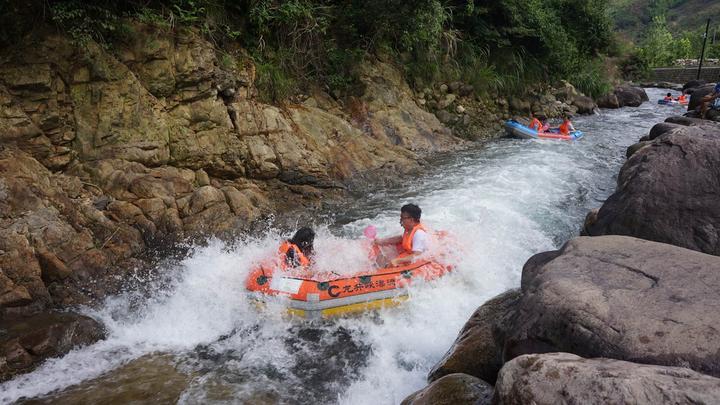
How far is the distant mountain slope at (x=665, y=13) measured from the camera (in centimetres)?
6556

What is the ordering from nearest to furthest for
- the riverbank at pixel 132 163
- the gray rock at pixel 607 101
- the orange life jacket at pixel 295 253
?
the riverbank at pixel 132 163
the orange life jacket at pixel 295 253
the gray rock at pixel 607 101

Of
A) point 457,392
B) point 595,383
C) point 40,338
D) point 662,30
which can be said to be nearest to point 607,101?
point 457,392

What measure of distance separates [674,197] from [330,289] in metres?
4.14

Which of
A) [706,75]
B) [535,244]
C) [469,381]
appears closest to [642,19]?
[706,75]

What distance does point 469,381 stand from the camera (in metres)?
3.27

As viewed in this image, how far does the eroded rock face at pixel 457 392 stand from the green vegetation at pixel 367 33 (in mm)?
6493

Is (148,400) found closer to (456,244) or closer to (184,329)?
(184,329)

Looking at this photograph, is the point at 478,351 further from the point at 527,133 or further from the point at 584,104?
the point at 584,104

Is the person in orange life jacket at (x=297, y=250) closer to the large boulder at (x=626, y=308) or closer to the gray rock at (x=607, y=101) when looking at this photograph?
the large boulder at (x=626, y=308)

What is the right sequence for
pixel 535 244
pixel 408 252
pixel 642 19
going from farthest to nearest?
pixel 642 19, pixel 535 244, pixel 408 252

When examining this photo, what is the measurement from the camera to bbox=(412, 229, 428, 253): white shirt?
6.28 meters

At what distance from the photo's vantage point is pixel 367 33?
1190cm

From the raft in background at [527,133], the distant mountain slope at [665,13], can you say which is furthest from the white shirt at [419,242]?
the distant mountain slope at [665,13]

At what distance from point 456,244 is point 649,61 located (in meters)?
41.8
